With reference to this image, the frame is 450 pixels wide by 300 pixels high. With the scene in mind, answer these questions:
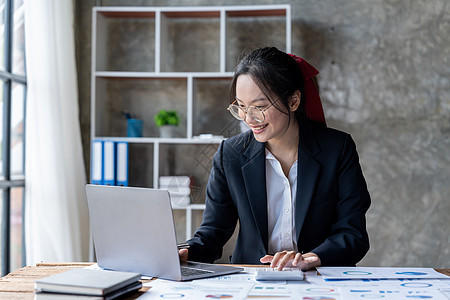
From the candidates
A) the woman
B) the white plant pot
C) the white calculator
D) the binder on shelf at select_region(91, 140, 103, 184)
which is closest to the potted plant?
the white plant pot

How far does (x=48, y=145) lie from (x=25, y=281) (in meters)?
1.68

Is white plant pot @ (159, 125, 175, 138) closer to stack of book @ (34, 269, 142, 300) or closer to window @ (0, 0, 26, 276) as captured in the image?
window @ (0, 0, 26, 276)

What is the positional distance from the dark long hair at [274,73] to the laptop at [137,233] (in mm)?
677

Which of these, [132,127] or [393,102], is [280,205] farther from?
[393,102]

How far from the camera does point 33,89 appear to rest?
2.97 metres

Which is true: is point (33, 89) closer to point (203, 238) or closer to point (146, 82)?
point (146, 82)

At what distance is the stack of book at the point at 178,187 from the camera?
11.0ft

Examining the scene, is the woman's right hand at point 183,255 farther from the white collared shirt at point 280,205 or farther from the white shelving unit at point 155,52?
the white shelving unit at point 155,52

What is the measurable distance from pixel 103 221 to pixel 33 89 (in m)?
1.81

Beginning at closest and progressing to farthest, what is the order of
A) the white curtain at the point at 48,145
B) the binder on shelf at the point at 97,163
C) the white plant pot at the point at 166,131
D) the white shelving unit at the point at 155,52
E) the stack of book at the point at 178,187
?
the white curtain at the point at 48,145 → the binder on shelf at the point at 97,163 → the stack of book at the point at 178,187 → the white plant pot at the point at 166,131 → the white shelving unit at the point at 155,52

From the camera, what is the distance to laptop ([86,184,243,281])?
1.33 meters

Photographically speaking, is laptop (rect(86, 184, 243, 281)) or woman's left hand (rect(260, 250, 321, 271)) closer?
laptop (rect(86, 184, 243, 281))

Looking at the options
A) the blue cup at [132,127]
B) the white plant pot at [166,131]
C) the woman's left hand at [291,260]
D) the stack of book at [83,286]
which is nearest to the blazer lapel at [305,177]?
the woman's left hand at [291,260]

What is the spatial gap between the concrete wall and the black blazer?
1.70 m
